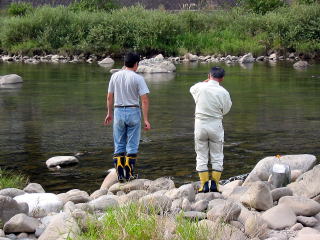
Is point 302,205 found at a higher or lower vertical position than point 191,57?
higher

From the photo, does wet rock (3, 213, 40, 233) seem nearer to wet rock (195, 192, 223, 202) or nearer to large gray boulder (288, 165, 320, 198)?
wet rock (195, 192, 223, 202)

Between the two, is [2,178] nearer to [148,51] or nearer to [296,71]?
[296,71]

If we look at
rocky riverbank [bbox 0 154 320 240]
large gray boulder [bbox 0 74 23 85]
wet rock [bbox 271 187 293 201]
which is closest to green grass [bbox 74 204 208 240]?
rocky riverbank [bbox 0 154 320 240]

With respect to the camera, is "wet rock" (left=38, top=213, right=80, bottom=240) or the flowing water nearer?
"wet rock" (left=38, top=213, right=80, bottom=240)

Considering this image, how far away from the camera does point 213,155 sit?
9.11 meters

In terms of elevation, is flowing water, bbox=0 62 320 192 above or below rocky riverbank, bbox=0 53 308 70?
above

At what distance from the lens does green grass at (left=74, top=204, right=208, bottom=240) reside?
629cm

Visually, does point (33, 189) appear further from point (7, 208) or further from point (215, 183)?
point (215, 183)

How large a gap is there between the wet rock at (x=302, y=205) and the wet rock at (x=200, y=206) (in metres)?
0.77

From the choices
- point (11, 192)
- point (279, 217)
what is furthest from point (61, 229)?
point (11, 192)

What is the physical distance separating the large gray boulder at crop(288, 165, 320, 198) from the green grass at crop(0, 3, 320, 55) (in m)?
34.3

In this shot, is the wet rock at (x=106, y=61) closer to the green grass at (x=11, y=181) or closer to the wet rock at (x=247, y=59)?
the wet rock at (x=247, y=59)

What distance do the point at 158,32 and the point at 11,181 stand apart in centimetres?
3457

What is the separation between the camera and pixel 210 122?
898 cm
